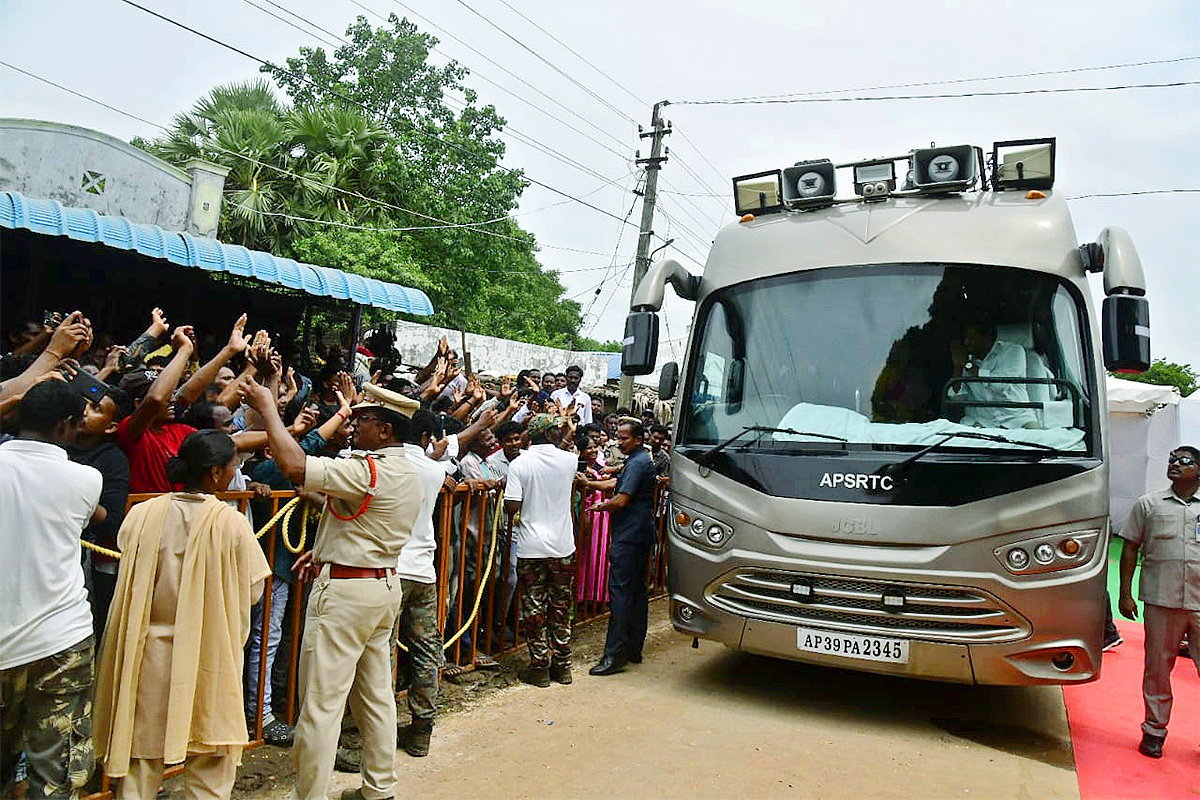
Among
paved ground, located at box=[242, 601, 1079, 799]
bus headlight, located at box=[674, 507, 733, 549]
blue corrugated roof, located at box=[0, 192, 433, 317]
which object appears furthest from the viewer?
blue corrugated roof, located at box=[0, 192, 433, 317]

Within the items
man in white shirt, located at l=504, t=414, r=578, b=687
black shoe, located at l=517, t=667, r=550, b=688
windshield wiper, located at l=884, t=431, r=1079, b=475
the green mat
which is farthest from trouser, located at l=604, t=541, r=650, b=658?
the green mat

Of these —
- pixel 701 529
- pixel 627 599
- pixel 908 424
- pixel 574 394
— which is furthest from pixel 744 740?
pixel 574 394

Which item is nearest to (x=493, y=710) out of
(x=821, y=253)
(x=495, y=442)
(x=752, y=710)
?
(x=752, y=710)

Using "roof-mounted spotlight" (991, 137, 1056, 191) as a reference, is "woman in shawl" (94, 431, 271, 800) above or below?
below

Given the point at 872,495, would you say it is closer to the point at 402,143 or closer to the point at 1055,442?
the point at 1055,442

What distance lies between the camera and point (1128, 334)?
5.34 meters

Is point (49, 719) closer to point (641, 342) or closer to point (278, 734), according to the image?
point (278, 734)

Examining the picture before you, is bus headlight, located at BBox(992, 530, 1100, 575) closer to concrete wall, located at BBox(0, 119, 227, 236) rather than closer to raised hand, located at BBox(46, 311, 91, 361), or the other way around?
raised hand, located at BBox(46, 311, 91, 361)

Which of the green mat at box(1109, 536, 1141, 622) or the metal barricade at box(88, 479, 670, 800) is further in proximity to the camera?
the green mat at box(1109, 536, 1141, 622)

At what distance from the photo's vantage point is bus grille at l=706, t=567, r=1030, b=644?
5.12m

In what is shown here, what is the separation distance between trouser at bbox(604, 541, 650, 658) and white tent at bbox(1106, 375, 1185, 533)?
41.3 feet

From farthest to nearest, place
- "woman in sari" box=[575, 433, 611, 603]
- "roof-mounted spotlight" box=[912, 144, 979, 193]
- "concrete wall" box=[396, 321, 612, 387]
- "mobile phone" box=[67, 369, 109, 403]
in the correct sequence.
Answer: "concrete wall" box=[396, 321, 612, 387] → "woman in sari" box=[575, 433, 611, 603] → "roof-mounted spotlight" box=[912, 144, 979, 193] → "mobile phone" box=[67, 369, 109, 403]

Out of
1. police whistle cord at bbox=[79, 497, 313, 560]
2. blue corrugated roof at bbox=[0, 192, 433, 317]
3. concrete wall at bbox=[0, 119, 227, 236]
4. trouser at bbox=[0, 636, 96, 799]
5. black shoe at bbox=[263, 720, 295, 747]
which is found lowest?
black shoe at bbox=[263, 720, 295, 747]

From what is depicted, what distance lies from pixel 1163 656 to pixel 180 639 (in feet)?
18.5
